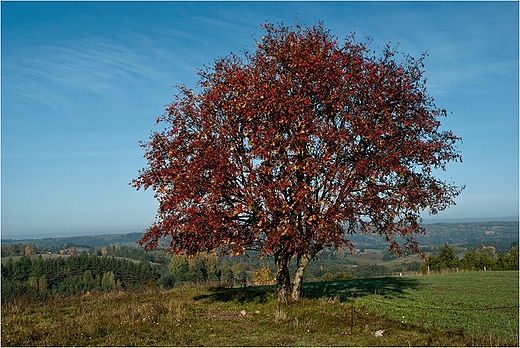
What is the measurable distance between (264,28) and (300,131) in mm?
5010

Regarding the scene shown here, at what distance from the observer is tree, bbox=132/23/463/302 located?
1645 cm

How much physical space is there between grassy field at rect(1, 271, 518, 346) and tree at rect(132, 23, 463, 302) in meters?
2.37

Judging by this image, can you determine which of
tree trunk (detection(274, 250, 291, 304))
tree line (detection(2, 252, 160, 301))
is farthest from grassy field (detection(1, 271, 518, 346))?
tree line (detection(2, 252, 160, 301))

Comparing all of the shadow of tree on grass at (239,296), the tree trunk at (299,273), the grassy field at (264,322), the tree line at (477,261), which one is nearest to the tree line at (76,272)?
the tree line at (477,261)

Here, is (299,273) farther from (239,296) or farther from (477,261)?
(477,261)

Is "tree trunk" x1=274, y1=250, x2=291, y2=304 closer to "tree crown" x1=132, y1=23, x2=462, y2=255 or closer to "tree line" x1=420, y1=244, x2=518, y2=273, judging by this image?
"tree crown" x1=132, y1=23, x2=462, y2=255

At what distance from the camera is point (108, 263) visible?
84000mm

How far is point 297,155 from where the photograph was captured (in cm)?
1719

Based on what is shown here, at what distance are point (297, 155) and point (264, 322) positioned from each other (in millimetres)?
5973

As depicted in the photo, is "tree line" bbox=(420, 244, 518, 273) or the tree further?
"tree line" bbox=(420, 244, 518, 273)

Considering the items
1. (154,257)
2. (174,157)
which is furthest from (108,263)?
(174,157)

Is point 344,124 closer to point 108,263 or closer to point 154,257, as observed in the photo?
point 108,263

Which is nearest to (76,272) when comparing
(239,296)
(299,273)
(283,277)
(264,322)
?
(239,296)

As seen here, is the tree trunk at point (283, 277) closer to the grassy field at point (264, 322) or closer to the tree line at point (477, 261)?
the grassy field at point (264, 322)
